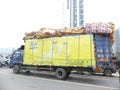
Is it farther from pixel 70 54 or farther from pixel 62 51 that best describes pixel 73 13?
pixel 70 54

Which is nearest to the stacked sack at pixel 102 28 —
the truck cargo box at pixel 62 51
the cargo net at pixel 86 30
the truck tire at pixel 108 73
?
the cargo net at pixel 86 30

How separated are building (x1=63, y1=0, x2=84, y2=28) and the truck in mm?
37344

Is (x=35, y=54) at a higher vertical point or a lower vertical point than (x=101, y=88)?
higher

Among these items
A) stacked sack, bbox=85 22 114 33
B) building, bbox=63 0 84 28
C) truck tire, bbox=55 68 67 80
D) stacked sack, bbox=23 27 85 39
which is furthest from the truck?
building, bbox=63 0 84 28

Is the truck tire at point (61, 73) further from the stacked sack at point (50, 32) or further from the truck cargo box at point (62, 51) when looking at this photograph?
the stacked sack at point (50, 32)

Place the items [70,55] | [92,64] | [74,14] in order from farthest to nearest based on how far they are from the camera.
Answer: [74,14] < [70,55] < [92,64]

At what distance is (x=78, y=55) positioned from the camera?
18156mm

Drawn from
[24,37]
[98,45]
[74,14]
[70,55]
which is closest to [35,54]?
[24,37]

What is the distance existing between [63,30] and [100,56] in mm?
3093

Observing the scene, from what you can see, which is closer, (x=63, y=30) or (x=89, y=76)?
(x=63, y=30)

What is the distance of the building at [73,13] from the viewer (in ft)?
197

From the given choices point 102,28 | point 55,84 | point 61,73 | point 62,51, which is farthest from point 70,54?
point 55,84

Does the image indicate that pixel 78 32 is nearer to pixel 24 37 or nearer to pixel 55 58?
pixel 55 58

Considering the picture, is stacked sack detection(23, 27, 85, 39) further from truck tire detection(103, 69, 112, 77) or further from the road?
truck tire detection(103, 69, 112, 77)
